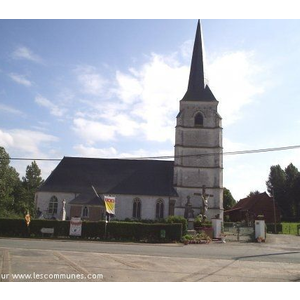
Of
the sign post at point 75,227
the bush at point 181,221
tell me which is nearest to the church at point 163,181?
the bush at point 181,221

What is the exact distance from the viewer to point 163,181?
4066 centimetres

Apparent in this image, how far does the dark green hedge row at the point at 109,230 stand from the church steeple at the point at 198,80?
20.2 meters

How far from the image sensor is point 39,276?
31.5 feet

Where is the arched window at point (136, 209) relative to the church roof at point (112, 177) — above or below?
below

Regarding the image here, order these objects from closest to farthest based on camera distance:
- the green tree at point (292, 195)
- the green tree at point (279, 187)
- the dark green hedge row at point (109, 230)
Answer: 1. the dark green hedge row at point (109, 230)
2. the green tree at point (292, 195)
3. the green tree at point (279, 187)

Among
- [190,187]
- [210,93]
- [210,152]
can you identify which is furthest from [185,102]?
[190,187]

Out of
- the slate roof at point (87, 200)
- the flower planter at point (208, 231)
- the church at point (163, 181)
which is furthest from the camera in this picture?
the church at point (163, 181)

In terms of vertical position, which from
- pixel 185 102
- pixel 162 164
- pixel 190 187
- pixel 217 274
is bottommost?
pixel 217 274

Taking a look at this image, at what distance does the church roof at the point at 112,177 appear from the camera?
39.9 m

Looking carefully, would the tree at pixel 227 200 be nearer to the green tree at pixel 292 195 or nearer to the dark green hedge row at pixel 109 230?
the green tree at pixel 292 195

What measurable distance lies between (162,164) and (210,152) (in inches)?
266

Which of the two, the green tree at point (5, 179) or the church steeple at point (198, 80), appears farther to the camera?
the green tree at point (5, 179)

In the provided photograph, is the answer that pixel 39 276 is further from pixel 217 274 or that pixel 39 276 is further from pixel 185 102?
pixel 185 102

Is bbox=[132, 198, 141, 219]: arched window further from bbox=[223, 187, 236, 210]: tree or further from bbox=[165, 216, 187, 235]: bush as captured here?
bbox=[223, 187, 236, 210]: tree
